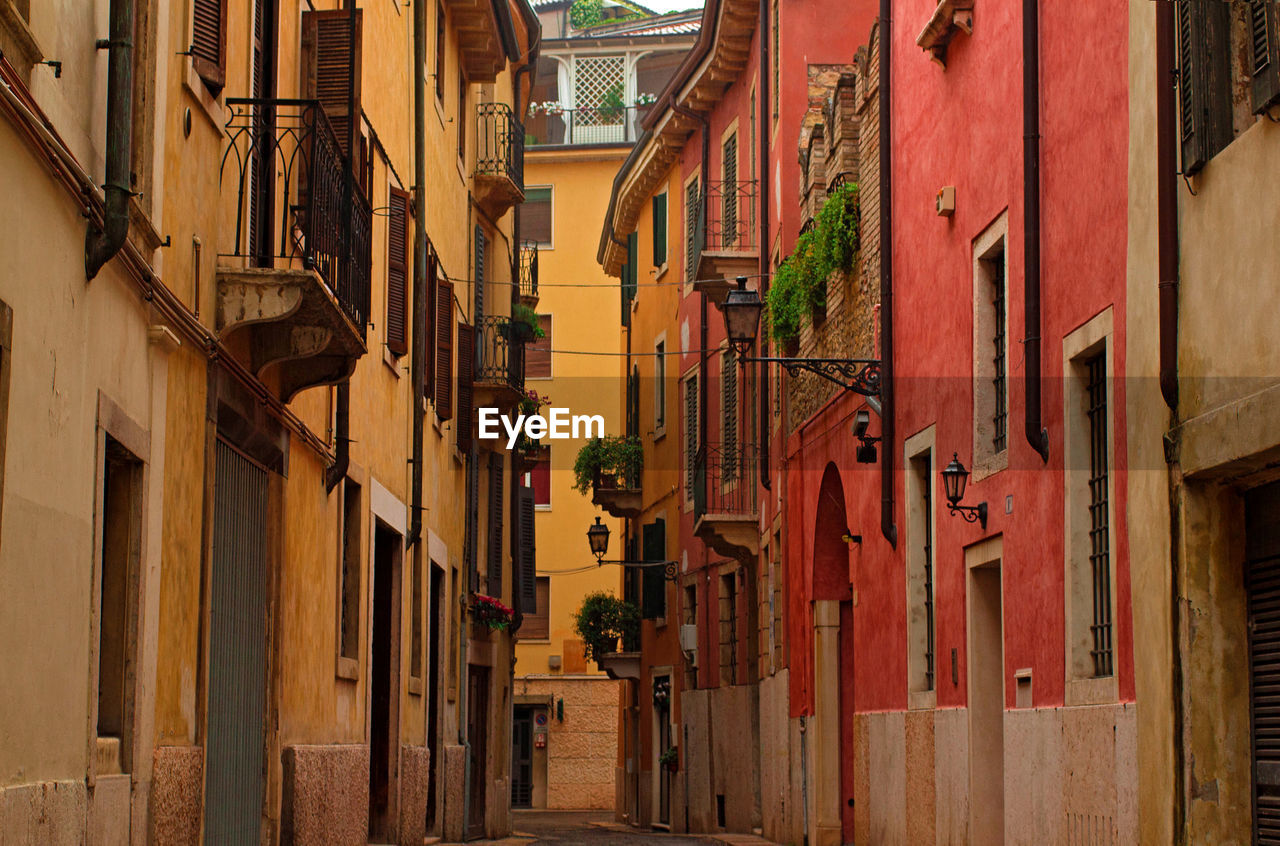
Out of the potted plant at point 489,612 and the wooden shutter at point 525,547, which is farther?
the wooden shutter at point 525,547

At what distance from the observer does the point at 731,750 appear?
25.5 metres

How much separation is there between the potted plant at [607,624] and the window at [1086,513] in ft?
76.7

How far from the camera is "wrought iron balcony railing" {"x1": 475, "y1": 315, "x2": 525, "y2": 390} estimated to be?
24.0 m


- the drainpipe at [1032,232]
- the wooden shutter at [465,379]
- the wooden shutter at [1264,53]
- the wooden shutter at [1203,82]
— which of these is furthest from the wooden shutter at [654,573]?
the wooden shutter at [1264,53]

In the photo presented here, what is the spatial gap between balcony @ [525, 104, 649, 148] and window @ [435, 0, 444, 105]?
79.8ft

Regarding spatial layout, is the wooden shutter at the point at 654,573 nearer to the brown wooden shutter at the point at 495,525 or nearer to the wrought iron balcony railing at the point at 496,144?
the brown wooden shutter at the point at 495,525

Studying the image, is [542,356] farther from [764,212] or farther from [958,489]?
[958,489]

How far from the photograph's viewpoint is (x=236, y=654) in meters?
10.7

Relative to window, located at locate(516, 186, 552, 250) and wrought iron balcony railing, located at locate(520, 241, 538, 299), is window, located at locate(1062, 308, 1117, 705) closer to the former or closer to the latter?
wrought iron balcony railing, located at locate(520, 241, 538, 299)

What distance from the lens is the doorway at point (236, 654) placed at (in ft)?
33.3

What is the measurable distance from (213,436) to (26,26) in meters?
3.85

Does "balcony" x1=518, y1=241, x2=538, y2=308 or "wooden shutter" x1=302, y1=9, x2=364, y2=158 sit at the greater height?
"balcony" x1=518, y1=241, x2=538, y2=308

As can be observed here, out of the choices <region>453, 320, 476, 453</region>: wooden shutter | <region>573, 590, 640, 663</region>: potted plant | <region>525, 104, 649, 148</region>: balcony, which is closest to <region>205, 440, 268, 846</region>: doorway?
<region>453, 320, 476, 453</region>: wooden shutter

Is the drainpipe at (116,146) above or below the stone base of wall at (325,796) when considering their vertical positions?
above
